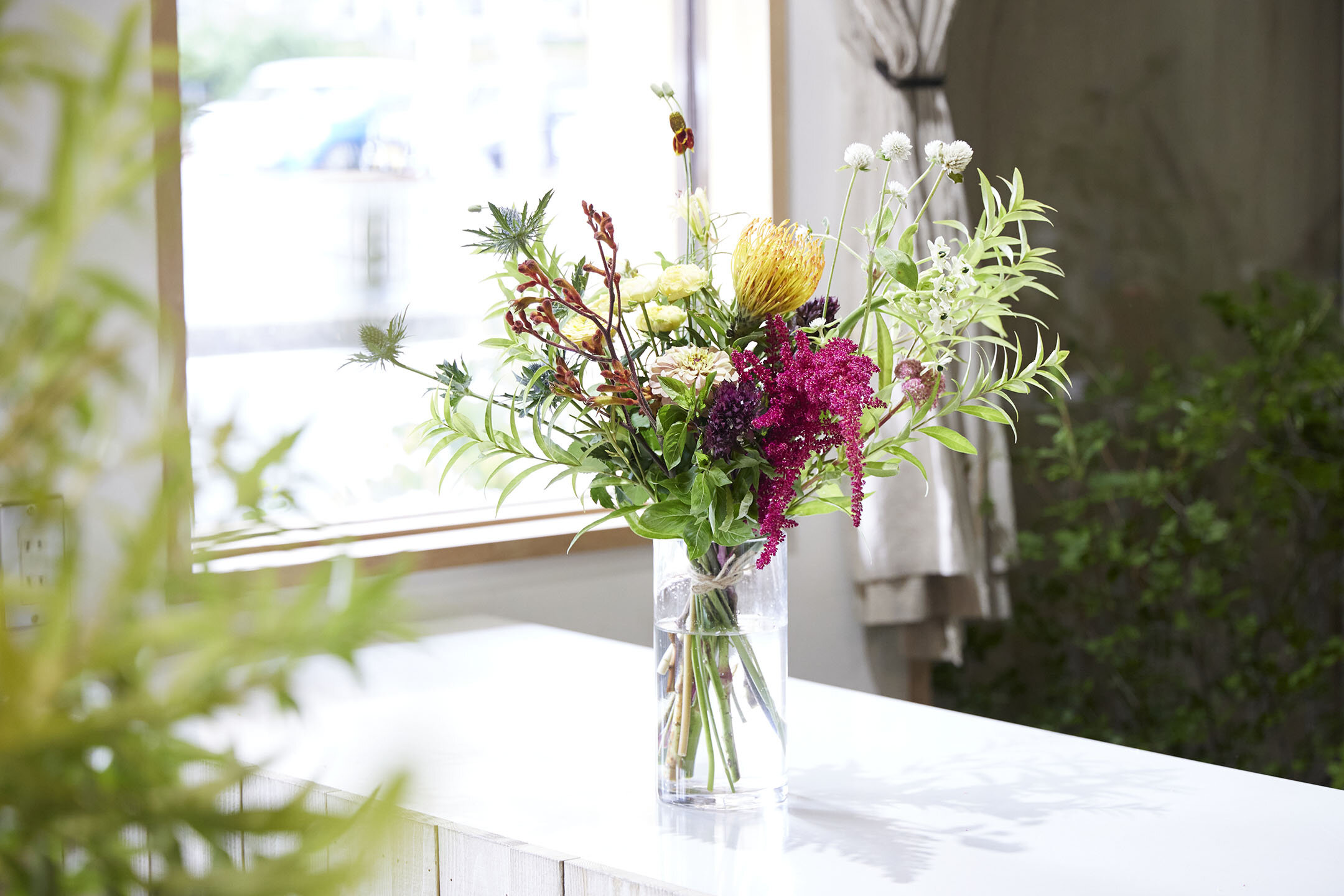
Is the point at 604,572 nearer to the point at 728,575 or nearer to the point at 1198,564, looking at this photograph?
the point at 728,575

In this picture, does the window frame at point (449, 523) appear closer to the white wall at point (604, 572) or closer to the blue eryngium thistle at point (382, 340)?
the white wall at point (604, 572)

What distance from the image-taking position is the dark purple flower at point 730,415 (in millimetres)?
896

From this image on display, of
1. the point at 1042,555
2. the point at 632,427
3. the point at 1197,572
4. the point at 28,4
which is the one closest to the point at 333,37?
the point at 28,4

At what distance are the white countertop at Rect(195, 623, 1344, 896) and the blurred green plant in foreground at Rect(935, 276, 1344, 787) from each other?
157cm

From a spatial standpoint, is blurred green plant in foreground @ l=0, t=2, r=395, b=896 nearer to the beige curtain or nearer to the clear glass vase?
the clear glass vase

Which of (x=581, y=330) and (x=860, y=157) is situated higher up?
(x=860, y=157)

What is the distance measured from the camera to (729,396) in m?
0.90

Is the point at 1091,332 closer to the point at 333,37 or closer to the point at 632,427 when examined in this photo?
the point at 333,37

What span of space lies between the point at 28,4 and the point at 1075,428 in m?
2.27

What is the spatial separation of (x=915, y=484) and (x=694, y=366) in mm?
1514

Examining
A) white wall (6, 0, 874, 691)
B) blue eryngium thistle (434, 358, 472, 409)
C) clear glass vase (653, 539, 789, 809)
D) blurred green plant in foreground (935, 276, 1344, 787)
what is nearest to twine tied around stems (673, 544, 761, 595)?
clear glass vase (653, 539, 789, 809)

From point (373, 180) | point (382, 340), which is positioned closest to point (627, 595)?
point (373, 180)

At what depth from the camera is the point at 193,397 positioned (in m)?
1.74

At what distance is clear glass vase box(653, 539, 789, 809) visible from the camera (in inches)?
39.9
